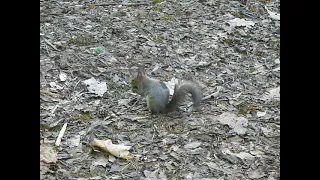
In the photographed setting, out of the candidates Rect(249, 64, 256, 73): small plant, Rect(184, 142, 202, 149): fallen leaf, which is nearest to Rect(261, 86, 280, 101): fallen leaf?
Rect(249, 64, 256, 73): small plant

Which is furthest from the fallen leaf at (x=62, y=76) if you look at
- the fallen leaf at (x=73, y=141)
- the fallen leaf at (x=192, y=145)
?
the fallen leaf at (x=192, y=145)

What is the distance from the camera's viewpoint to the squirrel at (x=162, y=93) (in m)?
2.70

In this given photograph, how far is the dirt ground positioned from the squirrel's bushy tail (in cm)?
7

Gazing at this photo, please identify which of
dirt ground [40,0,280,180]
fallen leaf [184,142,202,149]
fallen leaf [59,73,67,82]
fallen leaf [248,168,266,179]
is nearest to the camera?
fallen leaf [248,168,266,179]

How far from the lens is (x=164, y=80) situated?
317 centimetres

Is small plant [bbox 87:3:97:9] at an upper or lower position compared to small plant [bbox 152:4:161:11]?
lower

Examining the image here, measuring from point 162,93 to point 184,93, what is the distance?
14 cm

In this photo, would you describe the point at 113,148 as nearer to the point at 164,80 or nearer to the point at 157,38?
the point at 164,80

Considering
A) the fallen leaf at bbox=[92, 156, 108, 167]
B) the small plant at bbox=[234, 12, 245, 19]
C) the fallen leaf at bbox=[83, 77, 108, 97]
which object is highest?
the small plant at bbox=[234, 12, 245, 19]

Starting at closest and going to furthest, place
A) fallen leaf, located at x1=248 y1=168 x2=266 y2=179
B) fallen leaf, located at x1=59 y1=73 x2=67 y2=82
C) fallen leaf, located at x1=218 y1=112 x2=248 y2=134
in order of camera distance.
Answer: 1. fallen leaf, located at x1=248 y1=168 x2=266 y2=179
2. fallen leaf, located at x1=218 y1=112 x2=248 y2=134
3. fallen leaf, located at x1=59 y1=73 x2=67 y2=82

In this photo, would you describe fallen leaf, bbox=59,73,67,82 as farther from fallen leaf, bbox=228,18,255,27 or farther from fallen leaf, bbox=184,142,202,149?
fallen leaf, bbox=228,18,255,27

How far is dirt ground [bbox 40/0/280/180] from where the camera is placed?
239 centimetres
